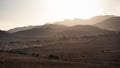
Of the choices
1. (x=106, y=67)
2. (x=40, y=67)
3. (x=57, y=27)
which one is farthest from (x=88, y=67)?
(x=57, y=27)

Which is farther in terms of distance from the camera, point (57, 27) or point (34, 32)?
point (57, 27)

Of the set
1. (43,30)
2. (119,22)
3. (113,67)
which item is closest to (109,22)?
(119,22)

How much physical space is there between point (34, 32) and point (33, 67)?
133951mm

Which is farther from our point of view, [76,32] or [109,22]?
[109,22]

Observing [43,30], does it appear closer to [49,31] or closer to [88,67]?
[49,31]

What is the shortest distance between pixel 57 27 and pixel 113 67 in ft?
467

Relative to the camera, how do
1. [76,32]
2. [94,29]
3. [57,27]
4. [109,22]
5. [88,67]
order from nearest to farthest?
1. [88,67]
2. [76,32]
3. [94,29]
4. [57,27]
5. [109,22]

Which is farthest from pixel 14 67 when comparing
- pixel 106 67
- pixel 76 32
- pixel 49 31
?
pixel 49 31

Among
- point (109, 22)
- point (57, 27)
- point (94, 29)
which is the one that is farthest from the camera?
point (109, 22)

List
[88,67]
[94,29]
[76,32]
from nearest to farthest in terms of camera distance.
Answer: [88,67] < [76,32] < [94,29]

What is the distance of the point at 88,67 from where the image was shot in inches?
949

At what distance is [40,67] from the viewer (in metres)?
22.2

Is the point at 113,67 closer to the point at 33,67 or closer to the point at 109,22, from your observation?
the point at 33,67

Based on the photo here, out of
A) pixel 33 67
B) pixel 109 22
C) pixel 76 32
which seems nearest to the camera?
pixel 33 67
